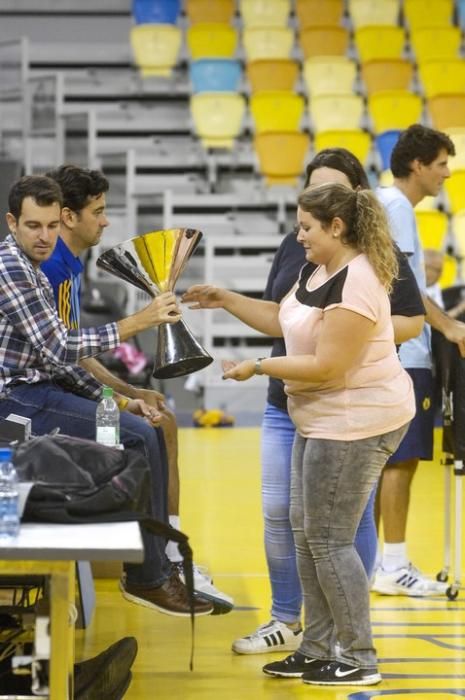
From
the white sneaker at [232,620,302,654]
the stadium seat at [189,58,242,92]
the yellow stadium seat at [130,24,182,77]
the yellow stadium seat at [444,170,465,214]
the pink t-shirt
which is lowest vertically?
the white sneaker at [232,620,302,654]

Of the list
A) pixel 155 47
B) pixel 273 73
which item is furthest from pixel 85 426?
pixel 273 73

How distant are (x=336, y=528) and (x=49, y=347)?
910mm

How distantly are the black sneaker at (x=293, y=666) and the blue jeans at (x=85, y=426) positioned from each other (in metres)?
0.41

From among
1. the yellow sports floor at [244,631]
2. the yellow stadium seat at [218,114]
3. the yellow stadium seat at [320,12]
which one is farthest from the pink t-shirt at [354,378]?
the yellow stadium seat at [320,12]

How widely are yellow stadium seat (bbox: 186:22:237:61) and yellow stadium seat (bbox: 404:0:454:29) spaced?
6.34 feet

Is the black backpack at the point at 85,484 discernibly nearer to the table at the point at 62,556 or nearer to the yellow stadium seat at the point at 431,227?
the table at the point at 62,556

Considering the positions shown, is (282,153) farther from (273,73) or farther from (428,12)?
(428,12)

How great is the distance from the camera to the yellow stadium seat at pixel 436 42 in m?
13.1

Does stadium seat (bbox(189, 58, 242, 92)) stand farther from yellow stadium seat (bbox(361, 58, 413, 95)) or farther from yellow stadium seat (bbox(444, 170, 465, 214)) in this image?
yellow stadium seat (bbox(444, 170, 465, 214))

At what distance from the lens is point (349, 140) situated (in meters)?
11.9

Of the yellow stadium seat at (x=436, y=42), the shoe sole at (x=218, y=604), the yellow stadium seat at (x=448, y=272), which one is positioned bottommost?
the shoe sole at (x=218, y=604)

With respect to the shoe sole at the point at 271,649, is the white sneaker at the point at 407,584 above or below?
above

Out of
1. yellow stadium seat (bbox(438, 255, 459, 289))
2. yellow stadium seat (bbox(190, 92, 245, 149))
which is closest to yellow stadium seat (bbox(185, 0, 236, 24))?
yellow stadium seat (bbox(190, 92, 245, 149))

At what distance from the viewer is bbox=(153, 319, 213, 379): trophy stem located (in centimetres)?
376
